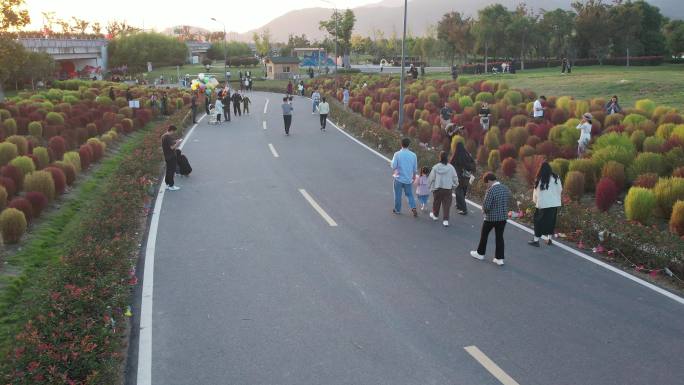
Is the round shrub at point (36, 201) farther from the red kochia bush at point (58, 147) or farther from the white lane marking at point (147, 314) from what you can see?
the red kochia bush at point (58, 147)

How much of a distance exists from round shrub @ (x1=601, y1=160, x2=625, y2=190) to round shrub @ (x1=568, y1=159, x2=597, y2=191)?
368mm

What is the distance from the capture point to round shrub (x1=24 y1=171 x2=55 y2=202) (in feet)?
40.8

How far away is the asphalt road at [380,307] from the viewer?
18.9ft

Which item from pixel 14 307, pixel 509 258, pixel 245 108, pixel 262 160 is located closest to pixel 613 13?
pixel 245 108

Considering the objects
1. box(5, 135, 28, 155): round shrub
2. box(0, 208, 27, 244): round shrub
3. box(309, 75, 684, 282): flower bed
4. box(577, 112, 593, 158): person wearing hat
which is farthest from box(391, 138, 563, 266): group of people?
box(5, 135, 28, 155): round shrub

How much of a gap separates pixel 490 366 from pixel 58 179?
37.3 feet

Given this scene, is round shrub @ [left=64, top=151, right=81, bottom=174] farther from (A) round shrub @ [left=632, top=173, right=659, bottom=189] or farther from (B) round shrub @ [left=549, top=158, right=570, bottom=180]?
(A) round shrub @ [left=632, top=173, right=659, bottom=189]

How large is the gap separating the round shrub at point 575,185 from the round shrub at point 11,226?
11112 millimetres

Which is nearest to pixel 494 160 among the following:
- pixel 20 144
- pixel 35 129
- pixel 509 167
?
pixel 509 167

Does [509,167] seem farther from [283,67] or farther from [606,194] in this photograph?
[283,67]

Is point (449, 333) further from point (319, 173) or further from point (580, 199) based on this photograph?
point (319, 173)

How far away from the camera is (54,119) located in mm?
23000

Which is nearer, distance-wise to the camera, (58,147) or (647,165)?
(647,165)

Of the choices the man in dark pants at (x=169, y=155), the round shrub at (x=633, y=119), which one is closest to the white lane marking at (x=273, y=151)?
the man in dark pants at (x=169, y=155)
